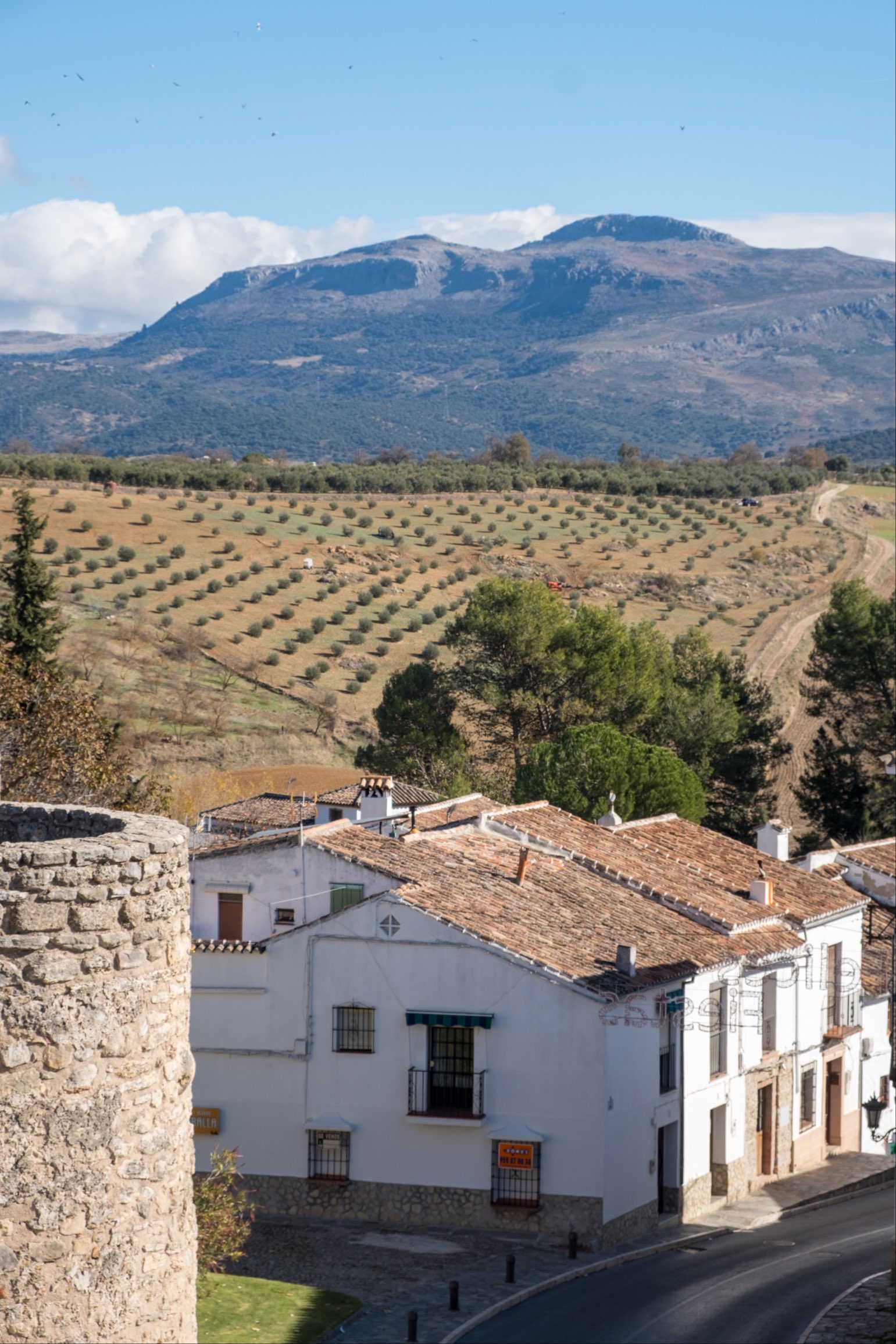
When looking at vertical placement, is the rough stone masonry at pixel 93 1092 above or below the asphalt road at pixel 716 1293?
above

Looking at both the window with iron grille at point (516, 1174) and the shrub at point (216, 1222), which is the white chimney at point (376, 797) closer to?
the window with iron grille at point (516, 1174)

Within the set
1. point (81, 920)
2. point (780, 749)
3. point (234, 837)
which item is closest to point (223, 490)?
point (780, 749)

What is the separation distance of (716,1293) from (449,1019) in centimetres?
590

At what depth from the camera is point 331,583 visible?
80.4 meters

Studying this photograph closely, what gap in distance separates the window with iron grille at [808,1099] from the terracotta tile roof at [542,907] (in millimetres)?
3032

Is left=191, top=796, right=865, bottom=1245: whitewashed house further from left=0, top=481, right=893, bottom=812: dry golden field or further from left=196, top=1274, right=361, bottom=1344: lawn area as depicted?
left=0, top=481, right=893, bottom=812: dry golden field

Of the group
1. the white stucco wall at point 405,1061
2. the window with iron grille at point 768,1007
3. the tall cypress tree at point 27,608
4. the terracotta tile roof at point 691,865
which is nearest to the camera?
the white stucco wall at point 405,1061

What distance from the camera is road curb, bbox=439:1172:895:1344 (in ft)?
77.4

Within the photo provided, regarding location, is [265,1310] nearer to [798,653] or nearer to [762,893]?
[762,893]

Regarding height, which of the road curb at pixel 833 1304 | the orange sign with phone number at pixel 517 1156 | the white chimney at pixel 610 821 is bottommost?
the road curb at pixel 833 1304

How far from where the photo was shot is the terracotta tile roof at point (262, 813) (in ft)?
132

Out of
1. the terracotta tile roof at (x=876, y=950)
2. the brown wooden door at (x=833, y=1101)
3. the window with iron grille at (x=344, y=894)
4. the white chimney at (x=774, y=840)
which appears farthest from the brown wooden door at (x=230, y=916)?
the white chimney at (x=774, y=840)

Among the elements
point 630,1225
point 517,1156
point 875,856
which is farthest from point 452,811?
point 875,856

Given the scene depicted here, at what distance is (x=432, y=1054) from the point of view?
1132 inches
